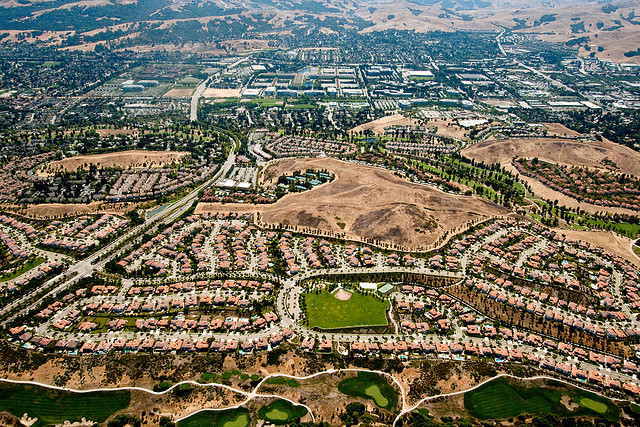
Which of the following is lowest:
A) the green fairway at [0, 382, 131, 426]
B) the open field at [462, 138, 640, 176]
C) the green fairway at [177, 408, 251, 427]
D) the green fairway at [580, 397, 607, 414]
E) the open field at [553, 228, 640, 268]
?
the green fairway at [580, 397, 607, 414]

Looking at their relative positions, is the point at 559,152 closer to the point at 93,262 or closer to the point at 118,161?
the point at 93,262

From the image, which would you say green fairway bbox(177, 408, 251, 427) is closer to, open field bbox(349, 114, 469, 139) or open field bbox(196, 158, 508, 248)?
open field bbox(196, 158, 508, 248)

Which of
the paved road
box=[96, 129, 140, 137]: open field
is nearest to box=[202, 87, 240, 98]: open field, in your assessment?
box=[96, 129, 140, 137]: open field

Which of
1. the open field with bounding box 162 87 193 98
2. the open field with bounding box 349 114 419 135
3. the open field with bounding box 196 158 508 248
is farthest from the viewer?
the open field with bounding box 162 87 193 98

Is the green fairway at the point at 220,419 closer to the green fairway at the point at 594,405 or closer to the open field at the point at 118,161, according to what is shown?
the green fairway at the point at 594,405

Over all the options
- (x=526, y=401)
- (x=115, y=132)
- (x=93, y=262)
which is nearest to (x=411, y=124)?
(x=115, y=132)

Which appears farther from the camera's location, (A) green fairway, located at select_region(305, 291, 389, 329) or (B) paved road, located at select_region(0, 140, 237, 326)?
(B) paved road, located at select_region(0, 140, 237, 326)

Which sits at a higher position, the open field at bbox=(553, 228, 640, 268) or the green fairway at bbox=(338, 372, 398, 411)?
the open field at bbox=(553, 228, 640, 268)
